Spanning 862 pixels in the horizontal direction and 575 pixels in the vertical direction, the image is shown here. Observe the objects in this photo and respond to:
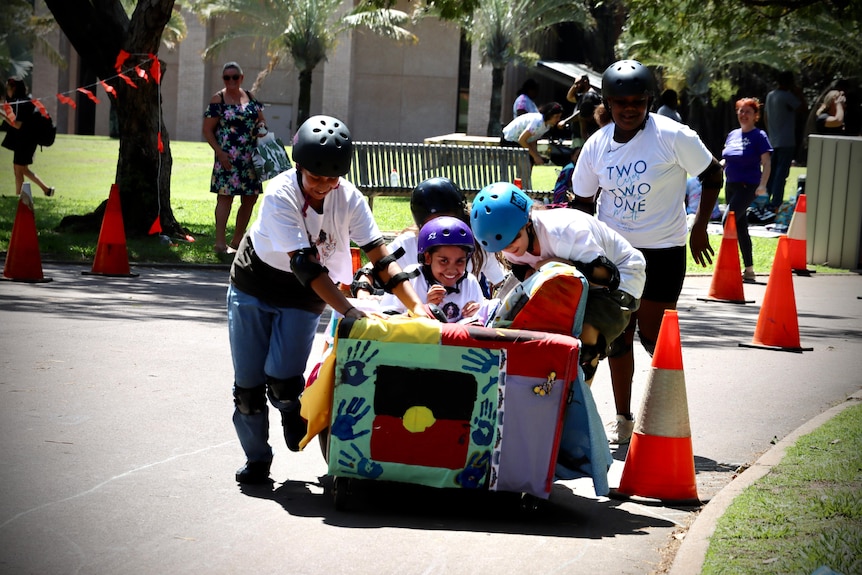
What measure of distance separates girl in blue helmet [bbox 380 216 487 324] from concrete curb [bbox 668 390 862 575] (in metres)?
1.41

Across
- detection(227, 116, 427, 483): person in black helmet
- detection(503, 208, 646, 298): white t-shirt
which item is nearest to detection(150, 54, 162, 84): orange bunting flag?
detection(227, 116, 427, 483): person in black helmet

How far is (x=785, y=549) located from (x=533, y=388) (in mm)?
1187

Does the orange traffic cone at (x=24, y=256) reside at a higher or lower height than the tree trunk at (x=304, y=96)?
lower

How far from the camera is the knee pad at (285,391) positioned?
223 inches

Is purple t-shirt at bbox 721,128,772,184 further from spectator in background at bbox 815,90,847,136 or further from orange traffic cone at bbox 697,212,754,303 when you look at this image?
spectator in background at bbox 815,90,847,136

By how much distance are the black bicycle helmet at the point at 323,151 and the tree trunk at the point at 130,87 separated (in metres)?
10.2

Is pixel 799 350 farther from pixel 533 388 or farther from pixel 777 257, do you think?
pixel 533 388

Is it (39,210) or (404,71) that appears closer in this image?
(39,210)

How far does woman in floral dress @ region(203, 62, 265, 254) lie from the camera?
13.8 m

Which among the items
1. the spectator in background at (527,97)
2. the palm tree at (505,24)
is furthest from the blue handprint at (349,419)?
the palm tree at (505,24)

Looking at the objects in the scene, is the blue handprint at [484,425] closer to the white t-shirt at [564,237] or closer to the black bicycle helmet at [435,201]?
the white t-shirt at [564,237]

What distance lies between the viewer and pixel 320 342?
952cm

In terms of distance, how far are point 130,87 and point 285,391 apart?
10309 mm

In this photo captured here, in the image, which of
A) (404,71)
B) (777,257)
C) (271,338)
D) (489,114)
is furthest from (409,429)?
(404,71)
